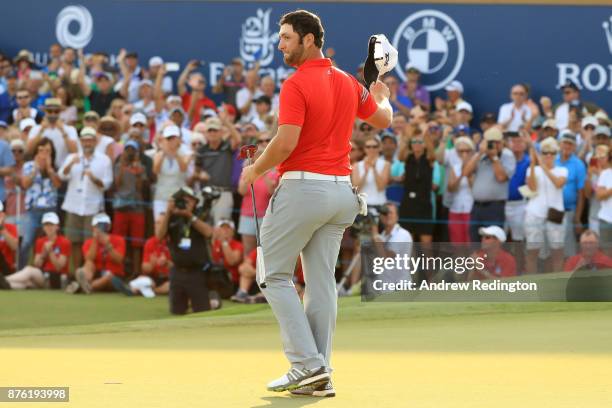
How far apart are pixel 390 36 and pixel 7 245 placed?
645cm

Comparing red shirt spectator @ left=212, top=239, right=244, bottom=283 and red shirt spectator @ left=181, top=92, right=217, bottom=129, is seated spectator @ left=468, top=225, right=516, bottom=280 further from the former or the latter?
red shirt spectator @ left=181, top=92, right=217, bottom=129

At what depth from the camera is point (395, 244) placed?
13578 millimetres

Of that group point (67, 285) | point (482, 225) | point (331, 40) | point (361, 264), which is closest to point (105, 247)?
point (67, 285)

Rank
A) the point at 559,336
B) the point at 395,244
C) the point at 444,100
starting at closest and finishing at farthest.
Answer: the point at 559,336, the point at 395,244, the point at 444,100

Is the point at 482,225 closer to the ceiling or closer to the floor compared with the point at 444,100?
closer to the floor

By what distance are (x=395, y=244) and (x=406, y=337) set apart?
199 inches

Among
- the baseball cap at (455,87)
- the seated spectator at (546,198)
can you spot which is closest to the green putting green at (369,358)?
the seated spectator at (546,198)

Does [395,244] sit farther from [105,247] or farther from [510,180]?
[105,247]

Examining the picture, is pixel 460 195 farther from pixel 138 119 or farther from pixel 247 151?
pixel 247 151

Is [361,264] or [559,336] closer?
[559,336]

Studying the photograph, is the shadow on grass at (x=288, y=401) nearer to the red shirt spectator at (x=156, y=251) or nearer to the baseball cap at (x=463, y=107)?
the red shirt spectator at (x=156, y=251)

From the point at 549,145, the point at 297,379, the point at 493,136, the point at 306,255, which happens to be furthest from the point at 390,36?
the point at 297,379

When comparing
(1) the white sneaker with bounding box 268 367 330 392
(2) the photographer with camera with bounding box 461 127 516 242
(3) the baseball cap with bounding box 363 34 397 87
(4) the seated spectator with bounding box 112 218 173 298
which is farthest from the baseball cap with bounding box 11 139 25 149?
(1) the white sneaker with bounding box 268 367 330 392

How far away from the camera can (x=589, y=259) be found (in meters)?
12.6
